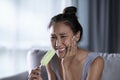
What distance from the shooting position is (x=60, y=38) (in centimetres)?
131

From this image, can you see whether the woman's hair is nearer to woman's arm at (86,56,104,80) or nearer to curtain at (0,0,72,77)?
woman's arm at (86,56,104,80)

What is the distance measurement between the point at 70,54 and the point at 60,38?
156mm

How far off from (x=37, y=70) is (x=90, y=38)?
1917 mm

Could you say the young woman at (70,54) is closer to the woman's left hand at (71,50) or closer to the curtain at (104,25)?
the woman's left hand at (71,50)

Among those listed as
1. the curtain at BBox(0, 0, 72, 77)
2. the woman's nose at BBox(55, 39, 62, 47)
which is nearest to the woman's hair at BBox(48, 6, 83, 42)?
the woman's nose at BBox(55, 39, 62, 47)

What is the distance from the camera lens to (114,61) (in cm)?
178

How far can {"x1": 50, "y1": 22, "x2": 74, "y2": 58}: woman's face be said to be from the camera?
51.4 inches

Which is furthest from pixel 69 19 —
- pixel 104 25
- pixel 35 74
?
pixel 104 25

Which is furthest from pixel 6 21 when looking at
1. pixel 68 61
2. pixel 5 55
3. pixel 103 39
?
pixel 103 39

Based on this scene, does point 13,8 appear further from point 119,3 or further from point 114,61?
point 119,3

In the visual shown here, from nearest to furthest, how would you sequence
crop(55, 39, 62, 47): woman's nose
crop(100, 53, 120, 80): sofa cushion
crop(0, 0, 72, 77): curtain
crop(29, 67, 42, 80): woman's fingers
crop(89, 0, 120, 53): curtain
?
crop(29, 67, 42, 80): woman's fingers
crop(55, 39, 62, 47): woman's nose
crop(100, 53, 120, 80): sofa cushion
crop(0, 0, 72, 77): curtain
crop(89, 0, 120, 53): curtain

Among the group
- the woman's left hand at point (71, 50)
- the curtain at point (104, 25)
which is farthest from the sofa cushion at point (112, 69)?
the curtain at point (104, 25)

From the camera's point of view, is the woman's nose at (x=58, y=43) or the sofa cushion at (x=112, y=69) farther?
the sofa cushion at (x=112, y=69)

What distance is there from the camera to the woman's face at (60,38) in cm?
130
